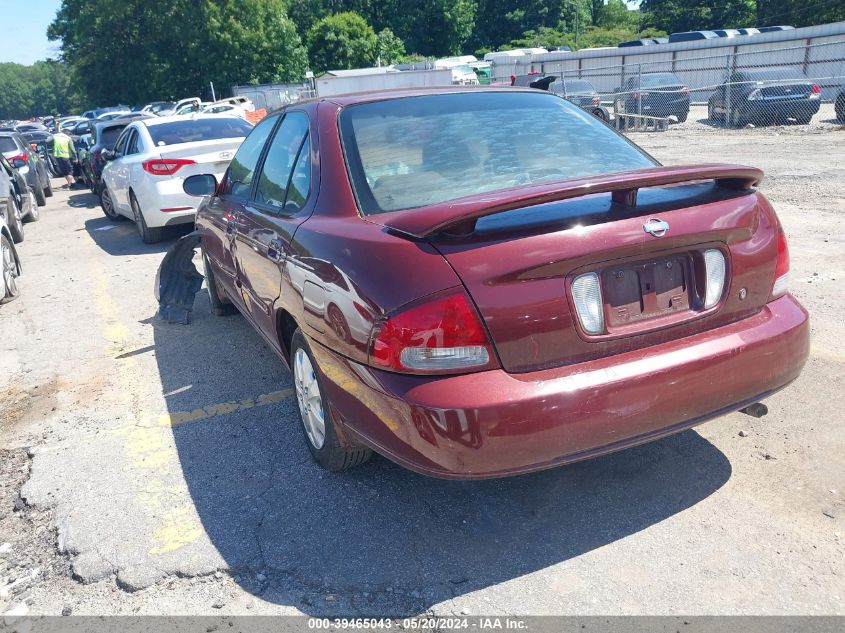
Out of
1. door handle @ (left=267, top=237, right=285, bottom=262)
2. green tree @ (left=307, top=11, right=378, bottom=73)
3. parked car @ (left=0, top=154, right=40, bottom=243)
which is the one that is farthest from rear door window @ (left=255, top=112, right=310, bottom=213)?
green tree @ (left=307, top=11, right=378, bottom=73)

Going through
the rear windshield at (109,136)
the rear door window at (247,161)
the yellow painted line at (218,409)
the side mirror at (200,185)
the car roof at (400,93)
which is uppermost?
the car roof at (400,93)

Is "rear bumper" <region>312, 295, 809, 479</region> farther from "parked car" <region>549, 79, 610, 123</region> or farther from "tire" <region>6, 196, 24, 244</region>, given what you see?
"parked car" <region>549, 79, 610, 123</region>

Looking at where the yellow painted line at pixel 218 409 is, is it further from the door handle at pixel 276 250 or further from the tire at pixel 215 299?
the tire at pixel 215 299

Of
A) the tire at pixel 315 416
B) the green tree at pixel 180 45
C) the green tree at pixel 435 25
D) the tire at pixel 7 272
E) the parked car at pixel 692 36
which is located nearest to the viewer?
the tire at pixel 315 416

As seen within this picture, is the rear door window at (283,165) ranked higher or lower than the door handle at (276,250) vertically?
higher

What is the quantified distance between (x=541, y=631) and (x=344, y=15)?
57.1 m

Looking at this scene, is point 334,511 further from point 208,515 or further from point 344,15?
point 344,15

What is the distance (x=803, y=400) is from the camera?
152 inches

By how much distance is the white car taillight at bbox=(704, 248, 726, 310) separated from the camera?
2.76 metres

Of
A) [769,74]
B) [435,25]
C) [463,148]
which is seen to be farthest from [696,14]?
[463,148]

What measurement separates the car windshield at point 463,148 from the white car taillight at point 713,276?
2.45ft

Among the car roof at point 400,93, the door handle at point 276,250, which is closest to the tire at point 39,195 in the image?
the car roof at point 400,93

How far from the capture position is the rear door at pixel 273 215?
3.48 meters

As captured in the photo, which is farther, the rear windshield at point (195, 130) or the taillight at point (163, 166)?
the rear windshield at point (195, 130)
